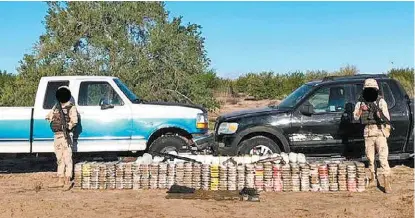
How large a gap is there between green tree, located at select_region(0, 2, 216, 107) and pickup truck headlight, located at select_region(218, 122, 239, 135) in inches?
257

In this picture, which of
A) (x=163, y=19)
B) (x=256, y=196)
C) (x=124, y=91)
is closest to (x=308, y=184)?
(x=256, y=196)

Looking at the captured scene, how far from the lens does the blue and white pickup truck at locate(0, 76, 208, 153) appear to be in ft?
35.7

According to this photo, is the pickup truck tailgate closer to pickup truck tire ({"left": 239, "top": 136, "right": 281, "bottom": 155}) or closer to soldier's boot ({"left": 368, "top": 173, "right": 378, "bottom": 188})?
pickup truck tire ({"left": 239, "top": 136, "right": 281, "bottom": 155})

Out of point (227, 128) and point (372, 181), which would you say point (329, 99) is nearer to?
point (372, 181)

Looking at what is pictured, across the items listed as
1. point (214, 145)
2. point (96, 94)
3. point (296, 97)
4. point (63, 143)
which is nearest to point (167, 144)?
point (214, 145)

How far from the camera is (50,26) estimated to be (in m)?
17.9

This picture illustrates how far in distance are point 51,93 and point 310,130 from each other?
494cm

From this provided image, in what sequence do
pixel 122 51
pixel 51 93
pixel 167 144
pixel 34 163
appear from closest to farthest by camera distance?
pixel 167 144 < pixel 51 93 < pixel 34 163 < pixel 122 51

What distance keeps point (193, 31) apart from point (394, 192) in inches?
400

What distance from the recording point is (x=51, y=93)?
11266 mm

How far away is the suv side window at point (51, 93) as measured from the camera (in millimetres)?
11180

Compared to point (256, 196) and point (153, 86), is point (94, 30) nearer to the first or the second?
point (153, 86)

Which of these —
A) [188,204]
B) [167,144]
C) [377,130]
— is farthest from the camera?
[167,144]

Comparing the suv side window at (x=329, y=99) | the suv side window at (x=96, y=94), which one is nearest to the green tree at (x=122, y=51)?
the suv side window at (x=96, y=94)
